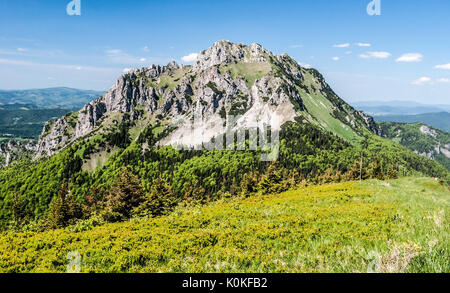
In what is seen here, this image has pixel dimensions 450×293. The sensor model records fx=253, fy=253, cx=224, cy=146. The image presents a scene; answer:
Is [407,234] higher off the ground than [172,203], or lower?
higher

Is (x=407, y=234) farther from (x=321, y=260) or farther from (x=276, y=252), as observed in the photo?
(x=276, y=252)

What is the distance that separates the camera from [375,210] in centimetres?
1349

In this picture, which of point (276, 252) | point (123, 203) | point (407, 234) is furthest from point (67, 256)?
point (123, 203)

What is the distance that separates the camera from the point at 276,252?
822cm

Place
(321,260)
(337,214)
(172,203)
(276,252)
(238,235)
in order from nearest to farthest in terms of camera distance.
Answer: (321,260) < (276,252) < (238,235) < (337,214) < (172,203)
